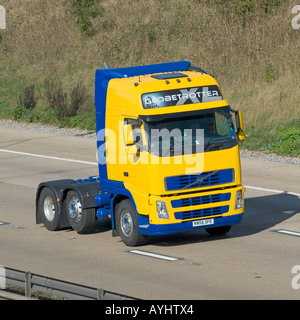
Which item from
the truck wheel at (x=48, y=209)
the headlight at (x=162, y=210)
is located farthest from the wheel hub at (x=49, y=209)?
the headlight at (x=162, y=210)

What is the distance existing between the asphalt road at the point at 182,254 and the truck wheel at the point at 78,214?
0.83ft

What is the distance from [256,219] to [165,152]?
13.6ft

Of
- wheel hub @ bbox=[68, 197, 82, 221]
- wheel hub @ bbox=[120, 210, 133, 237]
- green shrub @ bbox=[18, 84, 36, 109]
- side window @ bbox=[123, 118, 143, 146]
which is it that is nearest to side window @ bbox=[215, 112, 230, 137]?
side window @ bbox=[123, 118, 143, 146]

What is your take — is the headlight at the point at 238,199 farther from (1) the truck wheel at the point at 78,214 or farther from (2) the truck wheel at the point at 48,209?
(2) the truck wheel at the point at 48,209

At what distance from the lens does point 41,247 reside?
1875 centimetres

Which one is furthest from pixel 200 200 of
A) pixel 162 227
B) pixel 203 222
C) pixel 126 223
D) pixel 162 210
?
pixel 126 223

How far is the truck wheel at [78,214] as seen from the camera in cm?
1938

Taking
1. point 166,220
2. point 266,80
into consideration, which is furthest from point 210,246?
point 266,80

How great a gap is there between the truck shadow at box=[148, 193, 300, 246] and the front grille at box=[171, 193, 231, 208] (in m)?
1.27

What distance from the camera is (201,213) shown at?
17.9m

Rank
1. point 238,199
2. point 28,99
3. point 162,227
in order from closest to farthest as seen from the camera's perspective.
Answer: point 162,227
point 238,199
point 28,99

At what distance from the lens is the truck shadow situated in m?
19.1

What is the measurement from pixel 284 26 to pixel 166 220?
22.2 metres

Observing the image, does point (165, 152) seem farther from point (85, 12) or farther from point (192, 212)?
point (85, 12)
